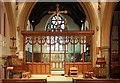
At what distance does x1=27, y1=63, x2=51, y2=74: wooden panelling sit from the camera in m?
13.9

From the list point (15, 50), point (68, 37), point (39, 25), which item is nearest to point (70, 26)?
point (39, 25)

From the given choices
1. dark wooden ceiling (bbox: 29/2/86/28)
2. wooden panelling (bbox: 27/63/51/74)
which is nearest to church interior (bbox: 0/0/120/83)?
wooden panelling (bbox: 27/63/51/74)

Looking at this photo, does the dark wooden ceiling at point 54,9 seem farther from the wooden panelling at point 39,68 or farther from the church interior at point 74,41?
the wooden panelling at point 39,68

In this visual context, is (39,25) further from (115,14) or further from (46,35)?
(115,14)

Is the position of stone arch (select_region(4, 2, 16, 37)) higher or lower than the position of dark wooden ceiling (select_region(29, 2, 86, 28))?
lower

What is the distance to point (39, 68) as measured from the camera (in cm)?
1395

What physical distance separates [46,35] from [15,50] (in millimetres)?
1713

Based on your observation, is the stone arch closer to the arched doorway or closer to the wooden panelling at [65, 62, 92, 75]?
the wooden panelling at [65, 62, 92, 75]

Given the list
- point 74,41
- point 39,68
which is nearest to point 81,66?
point 74,41

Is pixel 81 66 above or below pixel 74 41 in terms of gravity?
below

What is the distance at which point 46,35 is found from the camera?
13.7m

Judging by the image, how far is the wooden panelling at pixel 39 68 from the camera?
45.5 feet

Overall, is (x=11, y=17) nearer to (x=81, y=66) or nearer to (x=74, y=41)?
(x=74, y=41)

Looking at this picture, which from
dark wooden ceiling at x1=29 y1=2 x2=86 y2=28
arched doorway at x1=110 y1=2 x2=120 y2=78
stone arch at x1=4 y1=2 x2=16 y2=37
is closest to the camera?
stone arch at x1=4 y1=2 x2=16 y2=37
